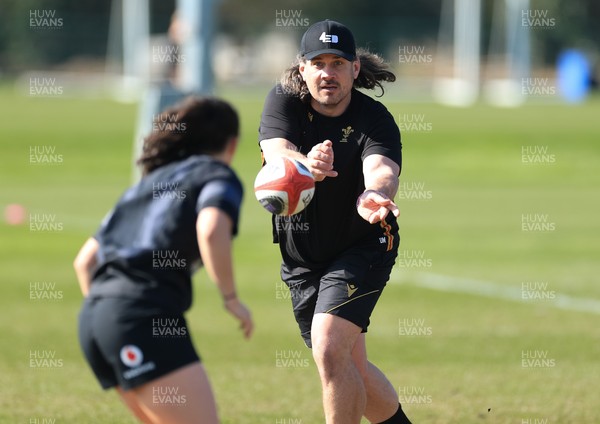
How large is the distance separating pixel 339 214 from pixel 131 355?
2.19 m

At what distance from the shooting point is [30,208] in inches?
1042

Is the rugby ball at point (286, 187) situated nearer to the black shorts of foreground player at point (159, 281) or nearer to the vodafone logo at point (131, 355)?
the black shorts of foreground player at point (159, 281)

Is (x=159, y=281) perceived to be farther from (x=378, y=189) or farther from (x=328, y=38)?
(x=328, y=38)

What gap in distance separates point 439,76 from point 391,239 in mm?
67087

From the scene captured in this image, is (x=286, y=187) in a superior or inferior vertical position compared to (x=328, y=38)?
inferior

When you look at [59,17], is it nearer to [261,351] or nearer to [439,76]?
[439,76]

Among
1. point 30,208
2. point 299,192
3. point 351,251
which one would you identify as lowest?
point 30,208

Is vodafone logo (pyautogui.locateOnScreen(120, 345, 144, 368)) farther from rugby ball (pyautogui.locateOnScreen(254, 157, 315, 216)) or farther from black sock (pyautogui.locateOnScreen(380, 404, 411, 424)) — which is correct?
black sock (pyautogui.locateOnScreen(380, 404, 411, 424))

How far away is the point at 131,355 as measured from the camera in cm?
568

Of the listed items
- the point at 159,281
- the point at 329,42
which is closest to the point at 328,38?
the point at 329,42

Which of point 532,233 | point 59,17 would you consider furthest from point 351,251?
point 59,17

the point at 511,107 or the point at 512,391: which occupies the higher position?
the point at 512,391

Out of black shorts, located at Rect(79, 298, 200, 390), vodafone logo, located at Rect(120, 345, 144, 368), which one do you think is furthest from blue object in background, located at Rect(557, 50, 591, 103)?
vodafone logo, located at Rect(120, 345, 144, 368)

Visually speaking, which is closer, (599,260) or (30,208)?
(599,260)
